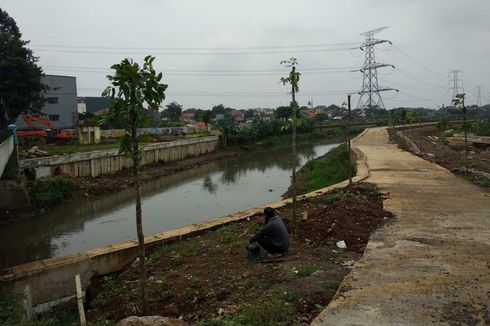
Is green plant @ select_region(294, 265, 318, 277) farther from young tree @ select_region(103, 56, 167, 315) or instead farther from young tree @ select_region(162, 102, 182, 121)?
young tree @ select_region(162, 102, 182, 121)

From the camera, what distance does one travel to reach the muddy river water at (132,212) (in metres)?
16.5

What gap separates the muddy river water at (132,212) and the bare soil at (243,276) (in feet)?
24.1

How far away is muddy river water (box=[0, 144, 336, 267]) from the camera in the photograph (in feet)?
54.2

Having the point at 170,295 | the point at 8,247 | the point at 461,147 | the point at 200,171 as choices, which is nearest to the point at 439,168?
the point at 461,147

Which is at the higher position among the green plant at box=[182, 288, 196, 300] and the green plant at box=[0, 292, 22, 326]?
the green plant at box=[182, 288, 196, 300]

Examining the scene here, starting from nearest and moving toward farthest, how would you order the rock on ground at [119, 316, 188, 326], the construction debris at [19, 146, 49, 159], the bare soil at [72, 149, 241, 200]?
the rock on ground at [119, 316, 188, 326] < the bare soil at [72, 149, 241, 200] < the construction debris at [19, 146, 49, 159]

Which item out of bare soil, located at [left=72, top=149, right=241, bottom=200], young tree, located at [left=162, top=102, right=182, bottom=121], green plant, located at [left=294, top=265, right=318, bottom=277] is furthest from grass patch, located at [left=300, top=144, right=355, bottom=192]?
young tree, located at [left=162, top=102, right=182, bottom=121]

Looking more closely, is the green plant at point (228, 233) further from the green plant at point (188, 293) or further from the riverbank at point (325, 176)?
the riverbank at point (325, 176)

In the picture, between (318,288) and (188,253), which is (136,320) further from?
(188,253)

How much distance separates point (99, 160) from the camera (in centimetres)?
3042

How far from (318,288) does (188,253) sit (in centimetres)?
386

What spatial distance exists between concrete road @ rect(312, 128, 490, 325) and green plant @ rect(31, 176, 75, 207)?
17.0 metres

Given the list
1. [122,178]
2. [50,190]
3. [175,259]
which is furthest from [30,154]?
[175,259]

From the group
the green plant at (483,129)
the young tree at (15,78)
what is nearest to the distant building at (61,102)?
the young tree at (15,78)
